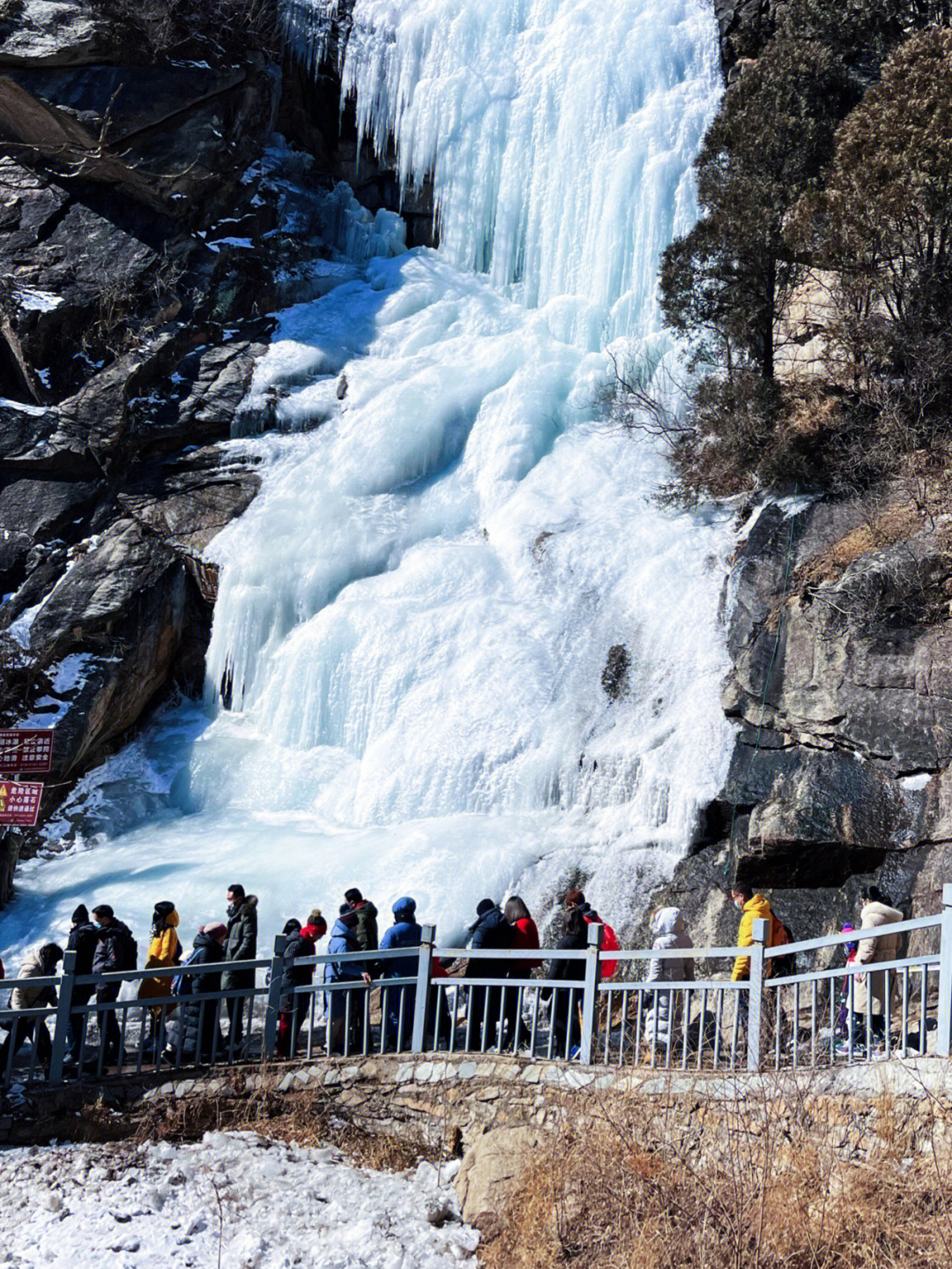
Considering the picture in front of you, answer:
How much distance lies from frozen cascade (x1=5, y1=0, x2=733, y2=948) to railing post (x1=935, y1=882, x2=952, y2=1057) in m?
→ 7.26

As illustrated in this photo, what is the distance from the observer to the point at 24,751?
12.7 meters

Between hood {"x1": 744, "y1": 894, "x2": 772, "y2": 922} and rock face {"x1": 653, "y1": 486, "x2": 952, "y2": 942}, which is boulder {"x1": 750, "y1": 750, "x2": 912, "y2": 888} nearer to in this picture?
rock face {"x1": 653, "y1": 486, "x2": 952, "y2": 942}

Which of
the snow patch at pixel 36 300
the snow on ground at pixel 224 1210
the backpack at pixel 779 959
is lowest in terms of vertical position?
the snow on ground at pixel 224 1210

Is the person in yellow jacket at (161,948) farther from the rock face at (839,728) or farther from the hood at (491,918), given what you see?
the rock face at (839,728)

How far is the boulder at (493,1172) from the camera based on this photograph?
27.4ft

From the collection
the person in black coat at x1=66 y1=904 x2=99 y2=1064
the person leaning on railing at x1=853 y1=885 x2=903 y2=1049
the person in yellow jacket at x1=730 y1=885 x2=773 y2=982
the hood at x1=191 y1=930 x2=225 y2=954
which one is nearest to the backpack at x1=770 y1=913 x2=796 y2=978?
the person in yellow jacket at x1=730 y1=885 x2=773 y2=982

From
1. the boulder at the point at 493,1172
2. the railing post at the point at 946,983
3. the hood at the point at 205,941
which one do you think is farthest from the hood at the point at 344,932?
the railing post at the point at 946,983

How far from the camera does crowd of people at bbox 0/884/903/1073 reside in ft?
32.1

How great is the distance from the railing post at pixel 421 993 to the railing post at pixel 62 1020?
2.93 m

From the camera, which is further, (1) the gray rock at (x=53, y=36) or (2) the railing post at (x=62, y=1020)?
(1) the gray rock at (x=53, y=36)

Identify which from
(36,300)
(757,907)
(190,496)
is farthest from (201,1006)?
(36,300)

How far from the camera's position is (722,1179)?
7.33m

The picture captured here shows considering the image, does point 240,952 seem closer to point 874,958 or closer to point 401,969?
point 401,969

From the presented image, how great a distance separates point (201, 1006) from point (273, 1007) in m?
0.61
